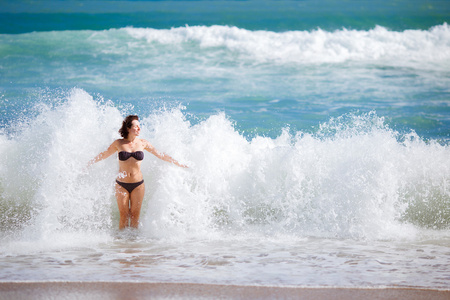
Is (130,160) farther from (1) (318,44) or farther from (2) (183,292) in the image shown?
(1) (318,44)

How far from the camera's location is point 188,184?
6301 millimetres

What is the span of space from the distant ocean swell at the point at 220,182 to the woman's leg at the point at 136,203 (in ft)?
0.48

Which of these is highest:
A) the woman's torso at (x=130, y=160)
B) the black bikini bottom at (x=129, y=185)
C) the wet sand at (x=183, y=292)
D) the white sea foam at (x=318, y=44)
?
the white sea foam at (x=318, y=44)

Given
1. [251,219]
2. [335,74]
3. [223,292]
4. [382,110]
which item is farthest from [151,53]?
[223,292]

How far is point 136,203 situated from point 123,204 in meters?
0.15

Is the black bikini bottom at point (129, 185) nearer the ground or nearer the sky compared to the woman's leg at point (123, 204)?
nearer the sky

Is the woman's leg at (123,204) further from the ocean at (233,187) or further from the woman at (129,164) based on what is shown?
the ocean at (233,187)

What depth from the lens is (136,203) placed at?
18.7ft

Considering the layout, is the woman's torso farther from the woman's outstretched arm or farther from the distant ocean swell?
the distant ocean swell

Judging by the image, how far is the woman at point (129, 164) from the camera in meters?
5.53

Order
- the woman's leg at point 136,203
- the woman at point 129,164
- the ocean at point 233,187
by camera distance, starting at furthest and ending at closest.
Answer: the woman's leg at point 136,203 → the woman at point 129,164 → the ocean at point 233,187

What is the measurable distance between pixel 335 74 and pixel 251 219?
9.53 meters

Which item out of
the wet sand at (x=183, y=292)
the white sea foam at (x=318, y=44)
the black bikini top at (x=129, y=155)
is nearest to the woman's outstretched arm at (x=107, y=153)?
the black bikini top at (x=129, y=155)

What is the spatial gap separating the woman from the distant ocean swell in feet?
1.06
